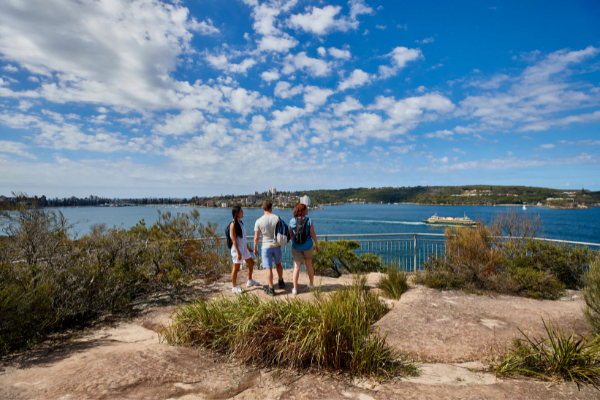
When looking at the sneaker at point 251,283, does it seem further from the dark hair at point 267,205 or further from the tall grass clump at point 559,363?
the tall grass clump at point 559,363

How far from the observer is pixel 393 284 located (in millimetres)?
5969

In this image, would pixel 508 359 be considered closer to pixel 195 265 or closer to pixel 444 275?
pixel 444 275

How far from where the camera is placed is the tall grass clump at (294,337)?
306 centimetres

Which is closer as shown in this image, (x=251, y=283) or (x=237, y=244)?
(x=237, y=244)

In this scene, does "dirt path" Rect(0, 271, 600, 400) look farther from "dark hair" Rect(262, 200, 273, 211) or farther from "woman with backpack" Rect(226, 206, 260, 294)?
"dark hair" Rect(262, 200, 273, 211)

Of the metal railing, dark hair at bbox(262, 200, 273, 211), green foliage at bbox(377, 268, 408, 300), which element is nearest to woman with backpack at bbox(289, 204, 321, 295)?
dark hair at bbox(262, 200, 273, 211)

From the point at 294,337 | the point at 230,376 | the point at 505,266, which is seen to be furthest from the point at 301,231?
the point at 505,266

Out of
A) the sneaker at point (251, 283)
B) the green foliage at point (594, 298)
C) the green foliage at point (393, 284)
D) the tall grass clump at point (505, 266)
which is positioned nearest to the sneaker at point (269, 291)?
the sneaker at point (251, 283)

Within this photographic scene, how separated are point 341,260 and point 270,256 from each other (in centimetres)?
325

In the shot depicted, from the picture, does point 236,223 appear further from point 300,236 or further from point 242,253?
point 300,236

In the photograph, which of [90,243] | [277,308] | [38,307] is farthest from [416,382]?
[90,243]

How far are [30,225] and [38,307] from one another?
2.13m

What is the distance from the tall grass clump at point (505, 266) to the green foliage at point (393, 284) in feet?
2.43

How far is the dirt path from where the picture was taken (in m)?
2.52
